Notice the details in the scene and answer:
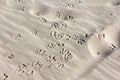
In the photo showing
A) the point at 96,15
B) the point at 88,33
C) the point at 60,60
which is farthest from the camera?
the point at 96,15

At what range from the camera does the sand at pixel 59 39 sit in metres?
3.08

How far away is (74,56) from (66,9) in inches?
34.0

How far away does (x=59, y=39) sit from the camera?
3414 millimetres

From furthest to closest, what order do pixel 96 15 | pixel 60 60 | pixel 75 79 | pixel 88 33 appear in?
pixel 96 15, pixel 88 33, pixel 60 60, pixel 75 79

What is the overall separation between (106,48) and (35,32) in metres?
0.84

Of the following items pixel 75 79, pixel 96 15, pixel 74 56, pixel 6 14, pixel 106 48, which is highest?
pixel 96 15

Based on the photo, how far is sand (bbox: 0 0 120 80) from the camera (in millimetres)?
3076

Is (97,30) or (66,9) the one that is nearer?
(97,30)

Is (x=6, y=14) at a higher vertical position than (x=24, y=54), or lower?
higher

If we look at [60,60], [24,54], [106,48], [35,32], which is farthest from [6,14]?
[106,48]

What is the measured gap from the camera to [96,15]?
371 cm

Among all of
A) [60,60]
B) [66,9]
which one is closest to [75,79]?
[60,60]

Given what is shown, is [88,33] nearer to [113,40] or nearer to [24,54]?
[113,40]

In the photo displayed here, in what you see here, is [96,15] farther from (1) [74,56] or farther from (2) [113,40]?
(1) [74,56]
